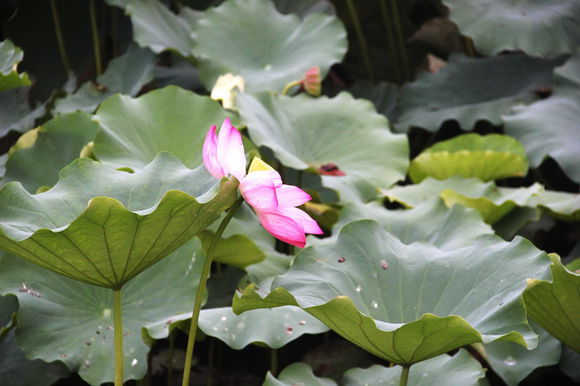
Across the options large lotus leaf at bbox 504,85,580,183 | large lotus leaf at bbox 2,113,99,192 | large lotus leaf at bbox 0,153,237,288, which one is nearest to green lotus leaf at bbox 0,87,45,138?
large lotus leaf at bbox 2,113,99,192

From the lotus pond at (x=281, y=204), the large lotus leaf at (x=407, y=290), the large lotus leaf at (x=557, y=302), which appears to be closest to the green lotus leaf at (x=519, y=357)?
the lotus pond at (x=281, y=204)

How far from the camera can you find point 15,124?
1.86 metres

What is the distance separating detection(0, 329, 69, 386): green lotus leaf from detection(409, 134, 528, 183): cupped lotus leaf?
3.24ft

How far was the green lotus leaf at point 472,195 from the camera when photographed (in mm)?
1680

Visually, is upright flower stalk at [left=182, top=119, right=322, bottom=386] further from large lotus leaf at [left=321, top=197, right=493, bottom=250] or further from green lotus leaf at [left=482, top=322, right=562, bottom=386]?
green lotus leaf at [left=482, top=322, right=562, bottom=386]

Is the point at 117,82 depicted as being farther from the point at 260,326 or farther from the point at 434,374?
the point at 434,374

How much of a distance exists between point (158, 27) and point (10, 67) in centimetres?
76

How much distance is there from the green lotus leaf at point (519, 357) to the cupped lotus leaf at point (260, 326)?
0.34 m

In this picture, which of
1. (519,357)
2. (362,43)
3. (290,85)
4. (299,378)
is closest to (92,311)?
(299,378)

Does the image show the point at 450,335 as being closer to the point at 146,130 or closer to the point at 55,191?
the point at 55,191

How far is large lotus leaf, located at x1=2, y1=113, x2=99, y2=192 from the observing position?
5.17 ft

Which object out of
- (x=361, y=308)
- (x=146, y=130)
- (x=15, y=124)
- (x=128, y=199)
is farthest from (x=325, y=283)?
(x=15, y=124)

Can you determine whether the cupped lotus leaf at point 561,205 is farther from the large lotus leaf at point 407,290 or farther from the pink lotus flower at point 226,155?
the pink lotus flower at point 226,155

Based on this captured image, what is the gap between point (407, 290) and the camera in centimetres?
118
